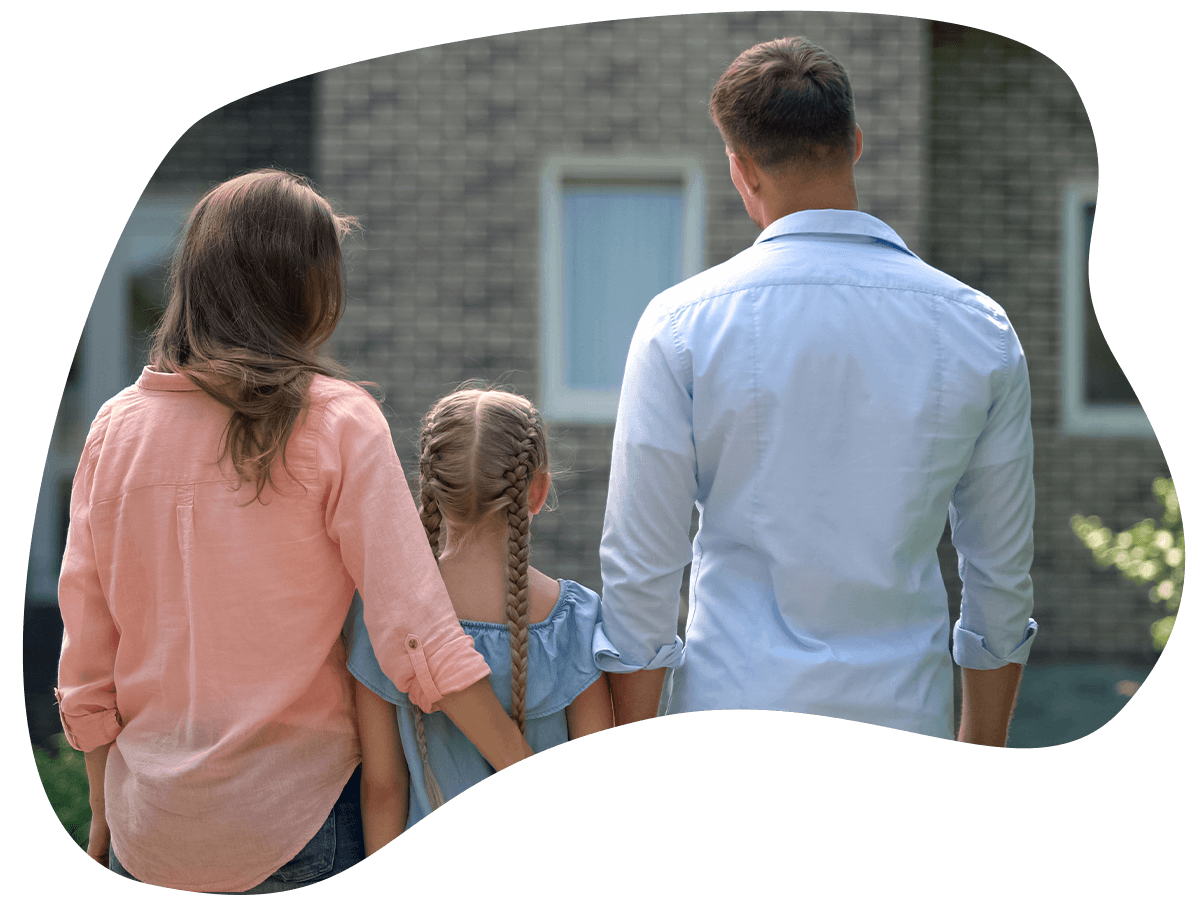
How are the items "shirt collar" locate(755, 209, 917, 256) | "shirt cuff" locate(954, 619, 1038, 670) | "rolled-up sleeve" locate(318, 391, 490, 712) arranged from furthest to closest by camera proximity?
"shirt cuff" locate(954, 619, 1038, 670) → "shirt collar" locate(755, 209, 917, 256) → "rolled-up sleeve" locate(318, 391, 490, 712)

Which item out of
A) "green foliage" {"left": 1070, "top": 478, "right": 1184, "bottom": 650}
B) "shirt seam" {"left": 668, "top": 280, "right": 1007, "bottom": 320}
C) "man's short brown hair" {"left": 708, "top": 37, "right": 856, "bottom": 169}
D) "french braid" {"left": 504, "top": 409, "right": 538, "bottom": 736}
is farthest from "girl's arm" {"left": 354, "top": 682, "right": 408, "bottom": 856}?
"green foliage" {"left": 1070, "top": 478, "right": 1184, "bottom": 650}

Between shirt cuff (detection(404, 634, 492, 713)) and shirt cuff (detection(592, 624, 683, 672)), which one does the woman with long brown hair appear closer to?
shirt cuff (detection(404, 634, 492, 713))

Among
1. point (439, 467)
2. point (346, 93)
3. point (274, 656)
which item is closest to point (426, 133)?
point (346, 93)

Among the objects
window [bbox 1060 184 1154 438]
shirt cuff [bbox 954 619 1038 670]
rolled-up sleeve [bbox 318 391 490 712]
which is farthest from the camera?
window [bbox 1060 184 1154 438]

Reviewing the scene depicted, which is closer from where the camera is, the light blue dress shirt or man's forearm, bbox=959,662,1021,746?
the light blue dress shirt

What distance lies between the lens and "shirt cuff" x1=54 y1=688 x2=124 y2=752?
5.31ft

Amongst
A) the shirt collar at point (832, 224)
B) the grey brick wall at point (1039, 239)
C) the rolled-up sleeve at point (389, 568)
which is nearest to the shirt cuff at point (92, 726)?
the rolled-up sleeve at point (389, 568)

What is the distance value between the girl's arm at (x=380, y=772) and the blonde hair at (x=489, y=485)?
44 millimetres

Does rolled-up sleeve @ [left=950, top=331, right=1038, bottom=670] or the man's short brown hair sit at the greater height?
the man's short brown hair

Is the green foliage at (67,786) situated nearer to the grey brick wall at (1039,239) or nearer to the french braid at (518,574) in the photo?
the french braid at (518,574)

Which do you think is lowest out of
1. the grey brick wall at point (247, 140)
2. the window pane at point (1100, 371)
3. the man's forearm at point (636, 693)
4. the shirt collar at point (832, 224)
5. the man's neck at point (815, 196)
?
the man's forearm at point (636, 693)

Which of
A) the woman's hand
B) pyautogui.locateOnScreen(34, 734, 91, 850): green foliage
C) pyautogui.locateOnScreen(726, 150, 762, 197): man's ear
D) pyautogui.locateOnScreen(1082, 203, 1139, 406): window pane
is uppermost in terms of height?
pyautogui.locateOnScreen(726, 150, 762, 197): man's ear

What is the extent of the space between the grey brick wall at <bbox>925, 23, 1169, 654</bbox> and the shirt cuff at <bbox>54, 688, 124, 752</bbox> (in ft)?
5.38

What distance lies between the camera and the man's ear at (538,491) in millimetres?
1655
